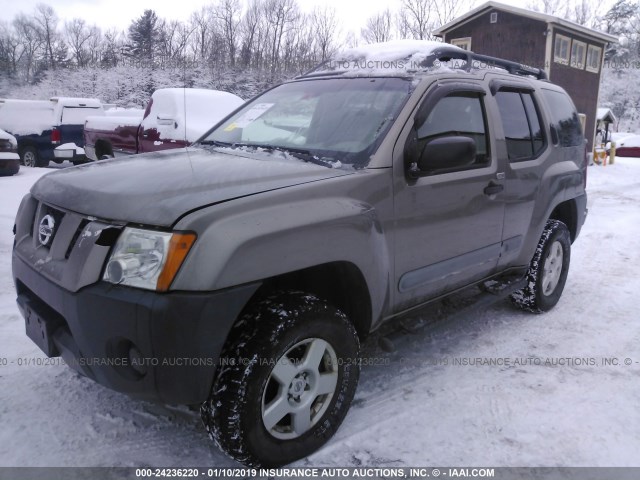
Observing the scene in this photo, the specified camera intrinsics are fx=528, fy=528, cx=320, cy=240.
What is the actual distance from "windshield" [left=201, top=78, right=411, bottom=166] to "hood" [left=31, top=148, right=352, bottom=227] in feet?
0.72

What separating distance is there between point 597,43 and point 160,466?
2556 cm

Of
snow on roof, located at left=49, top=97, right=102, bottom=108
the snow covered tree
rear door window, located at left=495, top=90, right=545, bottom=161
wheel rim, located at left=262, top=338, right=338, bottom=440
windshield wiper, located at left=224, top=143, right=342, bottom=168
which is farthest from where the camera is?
the snow covered tree

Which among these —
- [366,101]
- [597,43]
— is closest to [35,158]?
[366,101]

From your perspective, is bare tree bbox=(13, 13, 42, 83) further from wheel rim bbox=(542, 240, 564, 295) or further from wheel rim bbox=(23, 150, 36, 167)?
wheel rim bbox=(542, 240, 564, 295)

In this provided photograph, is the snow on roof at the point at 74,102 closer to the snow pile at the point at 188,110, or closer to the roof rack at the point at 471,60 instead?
the snow pile at the point at 188,110

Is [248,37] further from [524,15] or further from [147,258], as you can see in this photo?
[147,258]

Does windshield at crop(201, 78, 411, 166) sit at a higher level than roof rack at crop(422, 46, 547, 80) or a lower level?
lower

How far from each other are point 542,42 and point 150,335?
21305 mm

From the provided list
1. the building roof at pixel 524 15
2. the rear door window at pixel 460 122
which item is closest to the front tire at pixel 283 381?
the rear door window at pixel 460 122

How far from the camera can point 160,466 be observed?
2.40 meters

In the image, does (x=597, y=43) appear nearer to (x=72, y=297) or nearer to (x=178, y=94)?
(x=178, y=94)

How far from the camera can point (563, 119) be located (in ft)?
15.0

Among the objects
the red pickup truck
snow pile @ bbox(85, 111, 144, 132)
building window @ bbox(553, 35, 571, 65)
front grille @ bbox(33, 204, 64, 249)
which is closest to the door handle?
front grille @ bbox(33, 204, 64, 249)

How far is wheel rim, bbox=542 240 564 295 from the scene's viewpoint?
14.4ft
